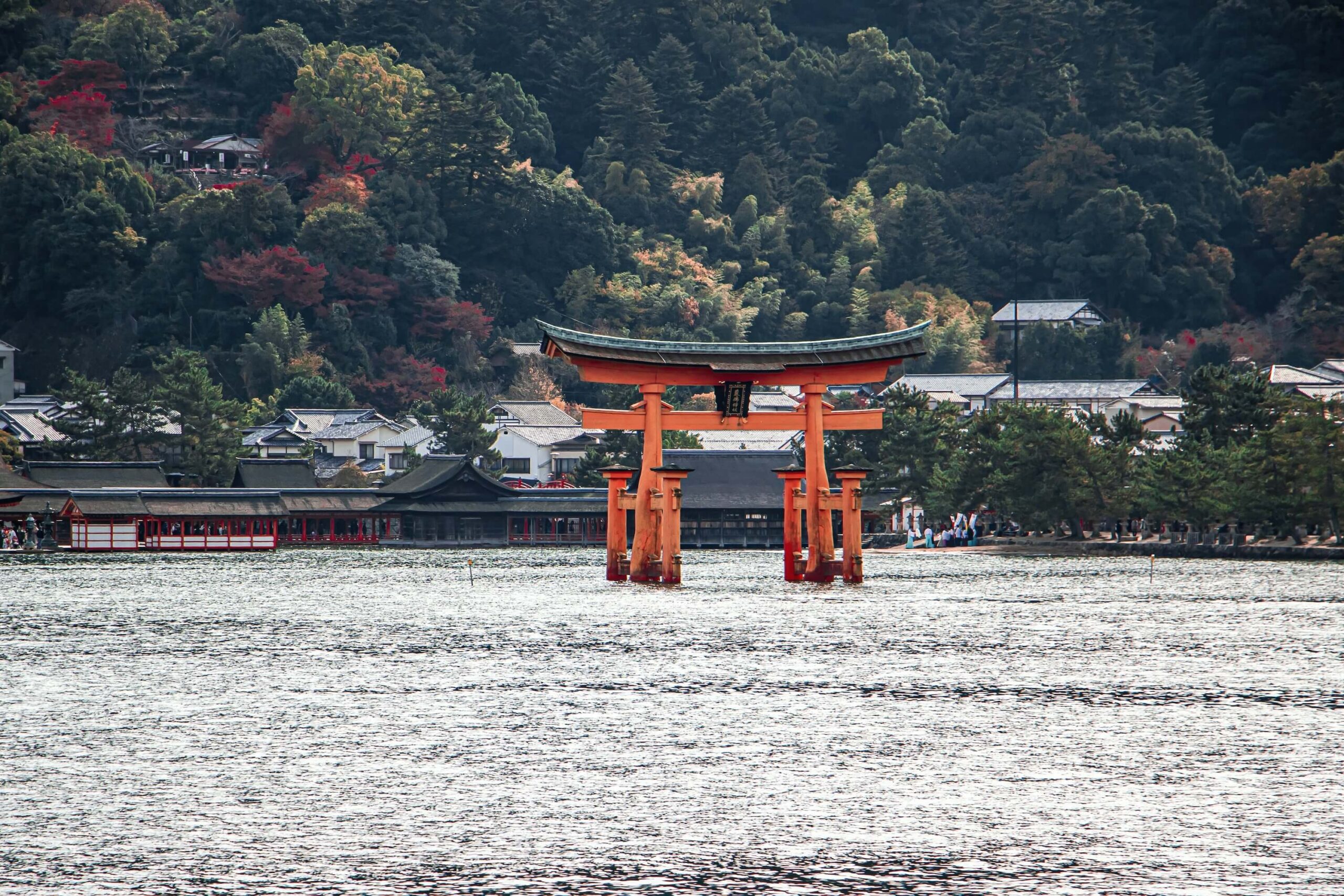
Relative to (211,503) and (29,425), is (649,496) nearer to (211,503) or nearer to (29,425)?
(211,503)

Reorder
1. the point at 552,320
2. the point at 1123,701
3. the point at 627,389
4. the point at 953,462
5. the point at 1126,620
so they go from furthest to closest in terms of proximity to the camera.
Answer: the point at 552,320
the point at 627,389
the point at 953,462
the point at 1126,620
the point at 1123,701

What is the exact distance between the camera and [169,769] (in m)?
20.8

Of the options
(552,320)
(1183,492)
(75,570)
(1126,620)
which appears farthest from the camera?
(552,320)

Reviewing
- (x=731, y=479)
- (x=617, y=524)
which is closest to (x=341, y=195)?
(x=731, y=479)

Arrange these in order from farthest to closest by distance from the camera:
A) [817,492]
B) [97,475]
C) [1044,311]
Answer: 1. [1044,311]
2. [97,475]
3. [817,492]

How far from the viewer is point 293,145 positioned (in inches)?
4717

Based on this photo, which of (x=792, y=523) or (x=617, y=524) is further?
(x=792, y=523)

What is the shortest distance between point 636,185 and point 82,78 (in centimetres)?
3970

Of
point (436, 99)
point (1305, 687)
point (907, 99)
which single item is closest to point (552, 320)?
point (436, 99)

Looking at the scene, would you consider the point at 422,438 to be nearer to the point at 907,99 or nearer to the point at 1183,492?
the point at 1183,492

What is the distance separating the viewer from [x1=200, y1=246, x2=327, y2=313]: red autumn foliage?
344ft

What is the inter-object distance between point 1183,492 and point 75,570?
40040 millimetres

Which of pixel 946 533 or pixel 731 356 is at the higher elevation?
pixel 731 356

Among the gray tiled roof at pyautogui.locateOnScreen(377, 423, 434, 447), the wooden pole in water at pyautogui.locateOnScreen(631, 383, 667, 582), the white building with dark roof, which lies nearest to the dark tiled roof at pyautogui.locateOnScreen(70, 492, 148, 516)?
the white building with dark roof
